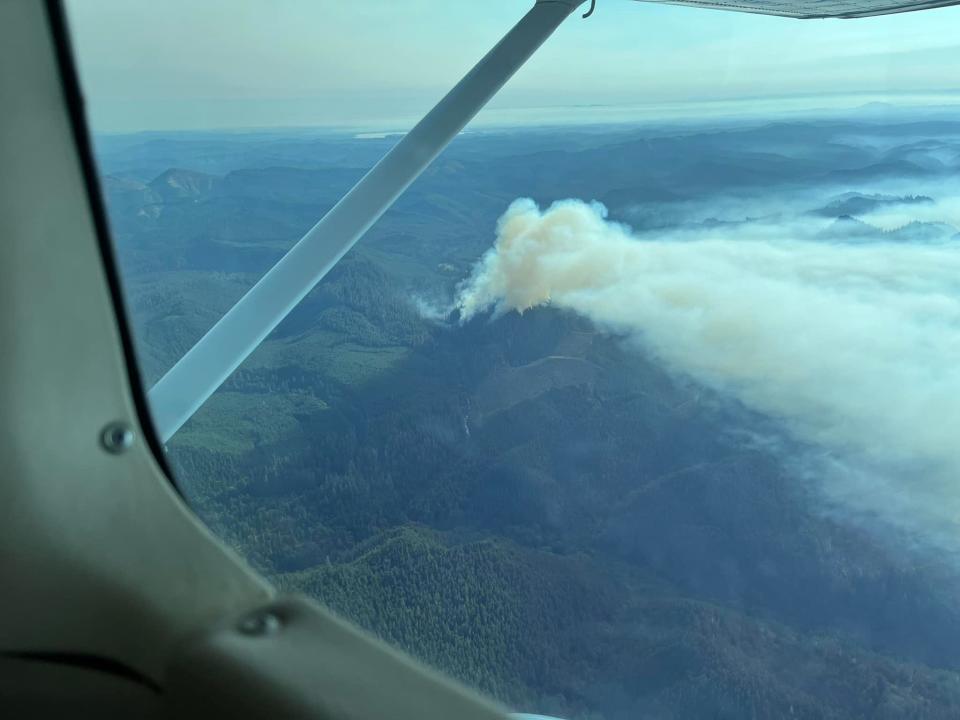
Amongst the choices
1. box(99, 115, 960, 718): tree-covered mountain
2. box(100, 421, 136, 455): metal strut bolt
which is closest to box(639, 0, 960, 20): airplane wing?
box(100, 421, 136, 455): metal strut bolt

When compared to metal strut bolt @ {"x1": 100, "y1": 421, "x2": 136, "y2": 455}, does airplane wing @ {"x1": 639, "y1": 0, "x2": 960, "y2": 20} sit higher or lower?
lower

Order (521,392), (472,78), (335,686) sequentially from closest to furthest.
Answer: (335,686), (472,78), (521,392)

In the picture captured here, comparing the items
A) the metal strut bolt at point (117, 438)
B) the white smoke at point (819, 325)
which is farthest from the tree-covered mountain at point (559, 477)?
the metal strut bolt at point (117, 438)

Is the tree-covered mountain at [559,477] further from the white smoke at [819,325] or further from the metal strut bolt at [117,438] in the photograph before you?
the metal strut bolt at [117,438]

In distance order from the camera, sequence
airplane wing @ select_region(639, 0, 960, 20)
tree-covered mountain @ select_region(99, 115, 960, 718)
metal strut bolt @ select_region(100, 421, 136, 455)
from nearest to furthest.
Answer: metal strut bolt @ select_region(100, 421, 136, 455) < airplane wing @ select_region(639, 0, 960, 20) < tree-covered mountain @ select_region(99, 115, 960, 718)

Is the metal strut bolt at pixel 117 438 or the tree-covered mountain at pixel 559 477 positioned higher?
the metal strut bolt at pixel 117 438

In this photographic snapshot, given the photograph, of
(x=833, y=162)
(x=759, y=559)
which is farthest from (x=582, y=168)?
(x=759, y=559)

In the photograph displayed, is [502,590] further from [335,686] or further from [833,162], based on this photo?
[335,686]

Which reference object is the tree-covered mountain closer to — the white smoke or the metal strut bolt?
the white smoke
